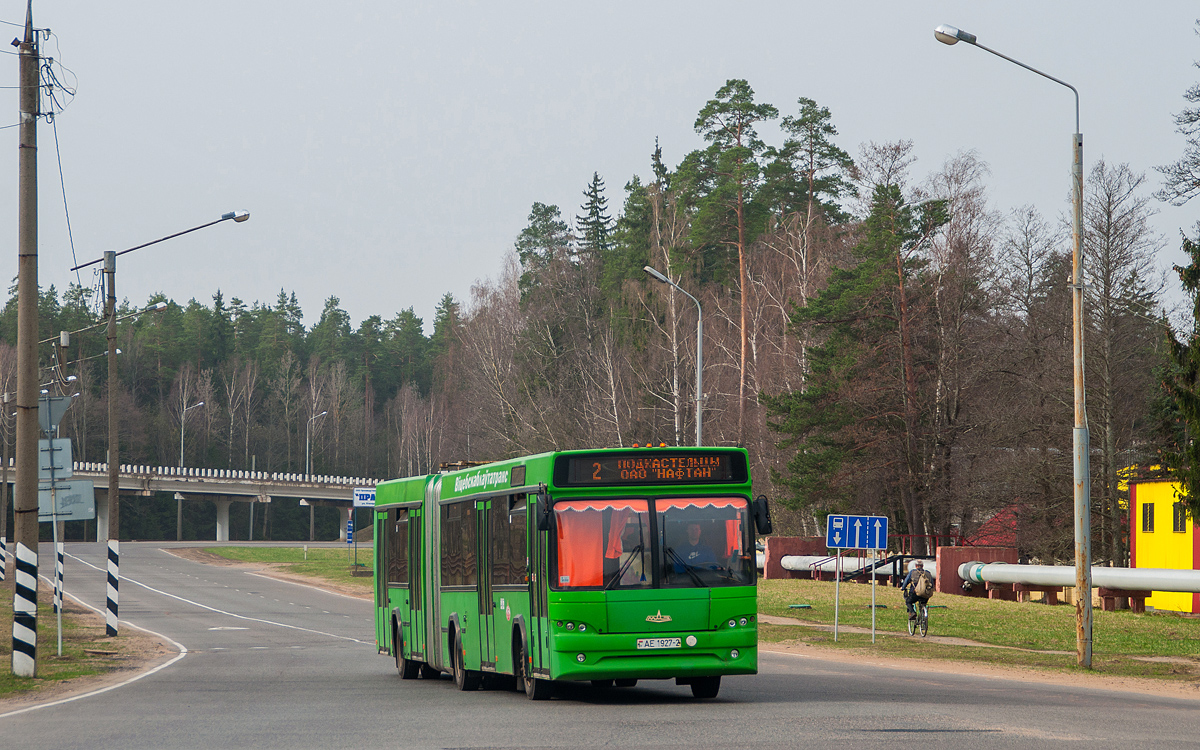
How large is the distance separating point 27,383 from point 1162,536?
34028 millimetres

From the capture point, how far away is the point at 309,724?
13016 millimetres

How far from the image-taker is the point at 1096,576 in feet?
126

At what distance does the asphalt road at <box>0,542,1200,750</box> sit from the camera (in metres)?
11.5

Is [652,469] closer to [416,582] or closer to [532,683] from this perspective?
[532,683]

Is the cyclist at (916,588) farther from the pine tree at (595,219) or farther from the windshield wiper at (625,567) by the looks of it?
the pine tree at (595,219)

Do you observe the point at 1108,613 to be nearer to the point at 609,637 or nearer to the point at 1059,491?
the point at 1059,491

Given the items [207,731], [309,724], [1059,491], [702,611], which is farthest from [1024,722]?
[1059,491]

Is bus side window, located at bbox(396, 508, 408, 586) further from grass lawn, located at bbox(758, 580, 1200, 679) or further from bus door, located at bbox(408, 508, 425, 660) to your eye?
grass lawn, located at bbox(758, 580, 1200, 679)

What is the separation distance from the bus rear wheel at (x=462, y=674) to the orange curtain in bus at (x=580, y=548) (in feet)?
11.6

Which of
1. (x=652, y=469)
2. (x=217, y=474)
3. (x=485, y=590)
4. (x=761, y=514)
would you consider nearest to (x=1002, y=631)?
(x=485, y=590)

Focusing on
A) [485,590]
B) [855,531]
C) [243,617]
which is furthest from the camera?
[243,617]

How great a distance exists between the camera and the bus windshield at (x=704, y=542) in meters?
14.6

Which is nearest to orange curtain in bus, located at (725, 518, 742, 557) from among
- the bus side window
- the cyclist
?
the bus side window

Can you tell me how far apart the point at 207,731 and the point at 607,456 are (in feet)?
15.7
